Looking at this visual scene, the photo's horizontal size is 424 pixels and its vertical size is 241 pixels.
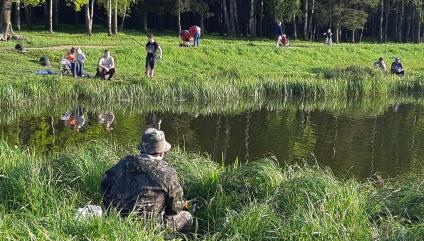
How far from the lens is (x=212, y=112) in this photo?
2078 cm

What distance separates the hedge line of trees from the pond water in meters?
17.6

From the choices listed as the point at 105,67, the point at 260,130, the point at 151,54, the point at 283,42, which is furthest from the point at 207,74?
the point at 283,42

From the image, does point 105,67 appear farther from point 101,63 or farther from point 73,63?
point 73,63

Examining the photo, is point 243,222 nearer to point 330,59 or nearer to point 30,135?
point 30,135

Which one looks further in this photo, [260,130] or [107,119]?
[107,119]

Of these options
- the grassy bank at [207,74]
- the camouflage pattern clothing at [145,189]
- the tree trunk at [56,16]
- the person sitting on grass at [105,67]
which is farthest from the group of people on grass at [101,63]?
the tree trunk at [56,16]

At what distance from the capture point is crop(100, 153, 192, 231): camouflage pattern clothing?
604cm

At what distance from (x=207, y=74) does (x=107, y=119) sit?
851 cm

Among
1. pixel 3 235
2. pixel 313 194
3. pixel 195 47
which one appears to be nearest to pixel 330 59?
pixel 195 47

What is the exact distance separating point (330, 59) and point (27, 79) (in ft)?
67.6

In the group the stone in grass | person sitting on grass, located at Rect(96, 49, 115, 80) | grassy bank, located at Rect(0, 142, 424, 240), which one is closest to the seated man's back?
the stone in grass

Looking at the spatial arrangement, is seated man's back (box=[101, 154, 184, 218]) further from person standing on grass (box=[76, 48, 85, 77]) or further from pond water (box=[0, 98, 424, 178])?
person standing on grass (box=[76, 48, 85, 77])

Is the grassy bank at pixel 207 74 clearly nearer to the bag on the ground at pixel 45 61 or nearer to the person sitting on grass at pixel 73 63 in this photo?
the bag on the ground at pixel 45 61

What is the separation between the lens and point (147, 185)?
6.04m
